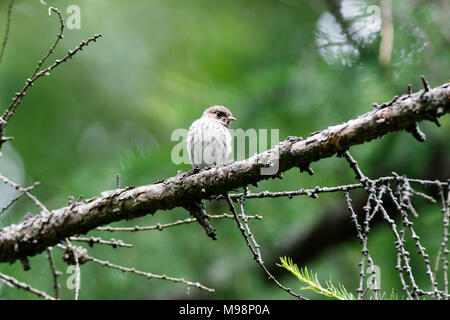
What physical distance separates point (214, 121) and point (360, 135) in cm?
190

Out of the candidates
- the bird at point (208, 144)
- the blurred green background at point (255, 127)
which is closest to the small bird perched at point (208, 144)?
the bird at point (208, 144)

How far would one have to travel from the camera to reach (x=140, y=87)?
6844mm

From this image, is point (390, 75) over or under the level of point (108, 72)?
under

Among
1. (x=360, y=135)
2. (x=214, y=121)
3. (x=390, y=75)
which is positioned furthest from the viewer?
(x=390, y=75)

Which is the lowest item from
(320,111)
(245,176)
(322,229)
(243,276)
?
(245,176)

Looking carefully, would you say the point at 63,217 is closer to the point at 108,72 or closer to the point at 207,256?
the point at 207,256

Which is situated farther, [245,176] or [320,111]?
[320,111]


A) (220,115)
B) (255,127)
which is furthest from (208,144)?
(255,127)

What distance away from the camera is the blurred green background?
3812mm

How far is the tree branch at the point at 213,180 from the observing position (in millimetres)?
1530

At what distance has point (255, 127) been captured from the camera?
417cm

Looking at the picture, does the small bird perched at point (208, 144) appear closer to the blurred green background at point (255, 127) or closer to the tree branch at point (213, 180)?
the blurred green background at point (255, 127)

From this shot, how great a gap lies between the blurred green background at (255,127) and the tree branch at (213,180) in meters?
0.86
